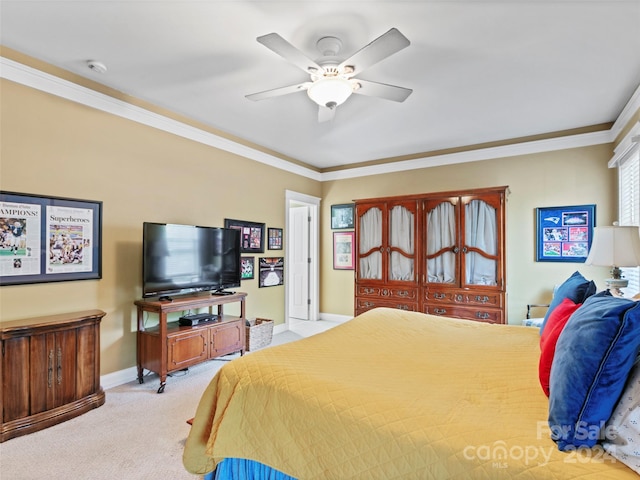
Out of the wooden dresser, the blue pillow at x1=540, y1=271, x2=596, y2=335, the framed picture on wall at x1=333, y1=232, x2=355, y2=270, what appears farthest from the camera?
the framed picture on wall at x1=333, y1=232, x2=355, y2=270

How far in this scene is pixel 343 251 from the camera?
19.0 ft

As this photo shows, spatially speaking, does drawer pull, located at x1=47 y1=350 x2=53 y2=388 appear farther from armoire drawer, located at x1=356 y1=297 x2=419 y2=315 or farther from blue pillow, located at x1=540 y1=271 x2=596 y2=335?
armoire drawer, located at x1=356 y1=297 x2=419 y2=315

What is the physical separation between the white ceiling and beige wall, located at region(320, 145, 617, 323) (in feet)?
1.62

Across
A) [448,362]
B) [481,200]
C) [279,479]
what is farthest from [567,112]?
[279,479]

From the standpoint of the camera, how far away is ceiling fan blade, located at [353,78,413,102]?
2.43 meters

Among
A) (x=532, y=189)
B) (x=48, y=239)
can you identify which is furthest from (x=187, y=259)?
(x=532, y=189)

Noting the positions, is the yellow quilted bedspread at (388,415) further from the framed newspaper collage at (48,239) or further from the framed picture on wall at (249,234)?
the framed picture on wall at (249,234)

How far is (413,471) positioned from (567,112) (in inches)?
154

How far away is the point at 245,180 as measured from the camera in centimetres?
459

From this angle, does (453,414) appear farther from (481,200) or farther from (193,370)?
(481,200)

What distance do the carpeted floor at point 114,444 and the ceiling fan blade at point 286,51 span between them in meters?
2.48

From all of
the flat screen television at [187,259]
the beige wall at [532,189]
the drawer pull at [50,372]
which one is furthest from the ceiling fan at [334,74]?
the beige wall at [532,189]

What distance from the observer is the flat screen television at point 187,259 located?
317 centimetres

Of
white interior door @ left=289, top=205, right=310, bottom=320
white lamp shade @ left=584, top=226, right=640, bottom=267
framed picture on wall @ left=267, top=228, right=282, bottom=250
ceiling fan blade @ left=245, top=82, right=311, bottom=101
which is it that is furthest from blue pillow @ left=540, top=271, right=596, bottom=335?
white interior door @ left=289, top=205, right=310, bottom=320
